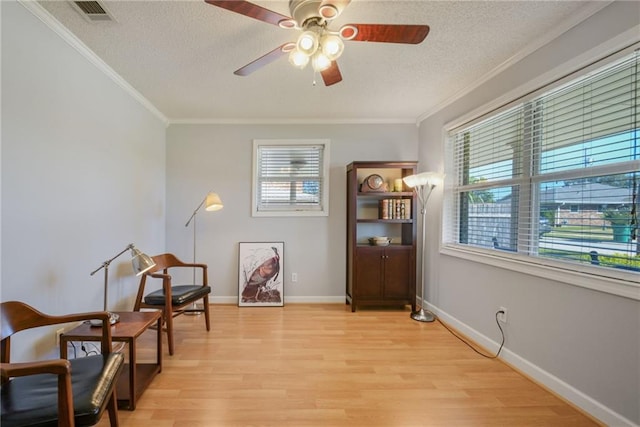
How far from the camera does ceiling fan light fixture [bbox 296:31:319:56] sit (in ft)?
4.56

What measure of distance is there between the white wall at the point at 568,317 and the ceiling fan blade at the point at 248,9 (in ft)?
6.16

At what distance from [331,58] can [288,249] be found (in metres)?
2.44

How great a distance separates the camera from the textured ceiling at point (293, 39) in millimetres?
1590

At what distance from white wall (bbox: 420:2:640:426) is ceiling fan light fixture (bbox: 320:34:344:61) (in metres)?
1.55

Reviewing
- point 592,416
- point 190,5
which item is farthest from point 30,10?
point 592,416

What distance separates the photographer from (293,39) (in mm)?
1878

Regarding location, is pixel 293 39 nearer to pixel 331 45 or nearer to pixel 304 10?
pixel 304 10

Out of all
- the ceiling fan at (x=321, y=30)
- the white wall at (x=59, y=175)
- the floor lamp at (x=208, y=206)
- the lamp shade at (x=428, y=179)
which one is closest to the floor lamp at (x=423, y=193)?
the lamp shade at (x=428, y=179)

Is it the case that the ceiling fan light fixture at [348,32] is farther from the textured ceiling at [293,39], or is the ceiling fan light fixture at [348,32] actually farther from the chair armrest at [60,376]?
the chair armrest at [60,376]

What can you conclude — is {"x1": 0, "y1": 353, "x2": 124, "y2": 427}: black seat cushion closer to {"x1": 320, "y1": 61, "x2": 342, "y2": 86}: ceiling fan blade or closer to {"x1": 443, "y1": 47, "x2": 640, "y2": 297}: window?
{"x1": 320, "y1": 61, "x2": 342, "y2": 86}: ceiling fan blade

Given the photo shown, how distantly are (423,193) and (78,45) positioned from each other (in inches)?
137

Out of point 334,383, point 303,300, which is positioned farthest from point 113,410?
point 303,300

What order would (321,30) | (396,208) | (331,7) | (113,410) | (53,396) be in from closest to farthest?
(53,396), (331,7), (113,410), (321,30), (396,208)

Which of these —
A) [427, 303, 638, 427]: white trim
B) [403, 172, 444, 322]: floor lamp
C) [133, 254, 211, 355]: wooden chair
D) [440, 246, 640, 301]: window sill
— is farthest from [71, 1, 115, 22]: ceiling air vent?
[427, 303, 638, 427]: white trim
